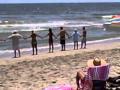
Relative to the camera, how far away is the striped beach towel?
7.42 meters

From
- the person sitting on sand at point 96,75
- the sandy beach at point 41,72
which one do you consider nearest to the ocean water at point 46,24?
the sandy beach at point 41,72

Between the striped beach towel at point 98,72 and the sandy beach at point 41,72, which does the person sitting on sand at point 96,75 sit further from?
the sandy beach at point 41,72

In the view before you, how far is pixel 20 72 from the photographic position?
12.1m

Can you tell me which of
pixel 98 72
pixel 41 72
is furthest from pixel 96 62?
pixel 41 72

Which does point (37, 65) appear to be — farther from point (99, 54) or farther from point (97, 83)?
point (97, 83)

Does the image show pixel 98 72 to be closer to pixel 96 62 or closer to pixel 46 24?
pixel 96 62

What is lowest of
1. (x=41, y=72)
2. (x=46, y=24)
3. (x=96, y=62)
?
(x=46, y=24)

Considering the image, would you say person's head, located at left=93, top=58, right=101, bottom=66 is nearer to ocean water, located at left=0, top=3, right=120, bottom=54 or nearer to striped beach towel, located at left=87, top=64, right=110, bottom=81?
striped beach towel, located at left=87, top=64, right=110, bottom=81

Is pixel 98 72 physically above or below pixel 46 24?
above

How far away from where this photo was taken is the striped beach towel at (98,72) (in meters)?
7.42

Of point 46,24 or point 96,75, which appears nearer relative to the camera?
point 96,75

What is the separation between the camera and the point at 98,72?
744 centimetres

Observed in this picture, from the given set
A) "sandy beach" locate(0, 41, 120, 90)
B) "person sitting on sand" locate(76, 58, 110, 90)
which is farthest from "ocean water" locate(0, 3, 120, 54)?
"person sitting on sand" locate(76, 58, 110, 90)

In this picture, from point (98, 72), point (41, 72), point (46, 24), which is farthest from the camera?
point (46, 24)
